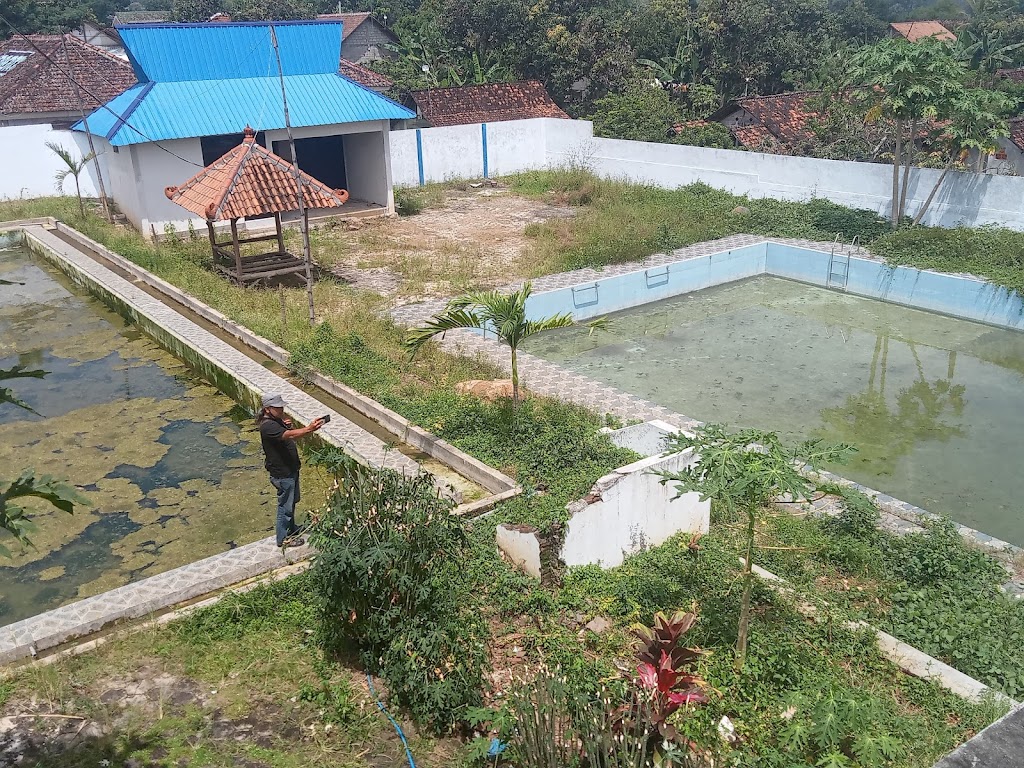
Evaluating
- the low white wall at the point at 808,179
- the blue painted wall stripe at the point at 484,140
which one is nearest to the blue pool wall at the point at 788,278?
the low white wall at the point at 808,179

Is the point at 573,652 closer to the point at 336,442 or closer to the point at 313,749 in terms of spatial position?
the point at 313,749

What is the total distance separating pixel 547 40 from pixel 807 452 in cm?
2958

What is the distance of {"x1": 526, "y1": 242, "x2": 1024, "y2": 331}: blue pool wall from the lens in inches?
570

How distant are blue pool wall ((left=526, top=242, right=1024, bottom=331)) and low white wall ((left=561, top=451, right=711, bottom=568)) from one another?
7240mm

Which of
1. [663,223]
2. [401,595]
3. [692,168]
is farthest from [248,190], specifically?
[692,168]

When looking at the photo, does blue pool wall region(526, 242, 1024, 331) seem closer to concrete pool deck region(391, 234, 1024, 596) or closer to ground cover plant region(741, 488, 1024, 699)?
concrete pool deck region(391, 234, 1024, 596)

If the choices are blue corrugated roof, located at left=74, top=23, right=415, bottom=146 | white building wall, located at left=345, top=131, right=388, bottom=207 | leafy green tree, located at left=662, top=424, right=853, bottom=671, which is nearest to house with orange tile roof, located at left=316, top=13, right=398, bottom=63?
white building wall, located at left=345, top=131, right=388, bottom=207

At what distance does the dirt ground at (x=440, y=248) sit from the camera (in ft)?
50.0

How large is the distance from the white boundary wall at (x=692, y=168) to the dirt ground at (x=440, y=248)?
244 cm

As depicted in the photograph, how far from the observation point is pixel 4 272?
1733cm

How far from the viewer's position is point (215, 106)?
18.9 metres

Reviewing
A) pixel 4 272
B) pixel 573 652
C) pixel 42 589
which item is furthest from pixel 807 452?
pixel 4 272

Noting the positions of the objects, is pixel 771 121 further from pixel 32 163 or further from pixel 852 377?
pixel 32 163

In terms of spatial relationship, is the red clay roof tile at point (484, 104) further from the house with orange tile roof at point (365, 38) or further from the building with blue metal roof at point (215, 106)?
the house with orange tile roof at point (365, 38)
